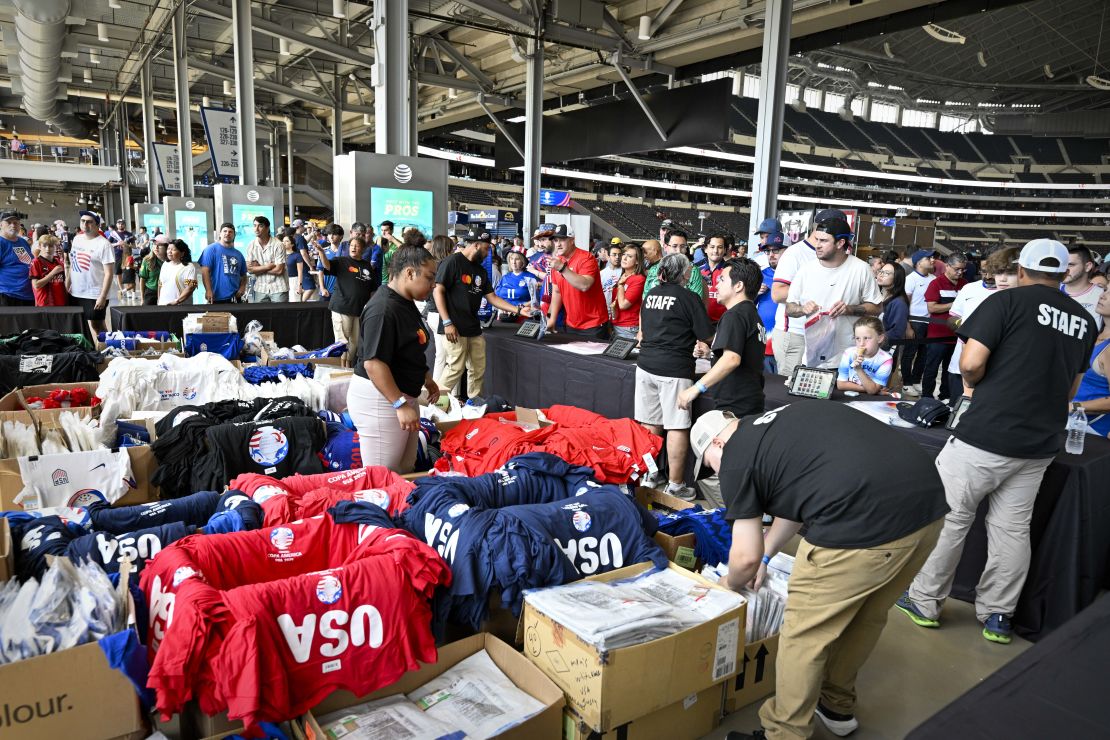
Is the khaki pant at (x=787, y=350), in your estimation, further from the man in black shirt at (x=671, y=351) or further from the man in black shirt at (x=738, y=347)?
the man in black shirt at (x=738, y=347)

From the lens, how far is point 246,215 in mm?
11258

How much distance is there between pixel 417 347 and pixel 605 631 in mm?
1892

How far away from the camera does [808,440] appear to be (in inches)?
75.7

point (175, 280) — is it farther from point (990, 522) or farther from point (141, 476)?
point (990, 522)

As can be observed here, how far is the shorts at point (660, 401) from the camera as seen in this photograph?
4352 millimetres

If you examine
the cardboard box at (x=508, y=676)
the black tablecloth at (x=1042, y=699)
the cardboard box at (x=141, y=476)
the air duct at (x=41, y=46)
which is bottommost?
the cardboard box at (x=508, y=676)

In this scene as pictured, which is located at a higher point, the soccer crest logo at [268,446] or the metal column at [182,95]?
the metal column at [182,95]

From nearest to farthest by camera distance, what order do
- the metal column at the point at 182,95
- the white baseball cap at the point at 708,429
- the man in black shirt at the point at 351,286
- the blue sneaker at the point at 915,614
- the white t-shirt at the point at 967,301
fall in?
the white baseball cap at the point at 708,429, the blue sneaker at the point at 915,614, the white t-shirt at the point at 967,301, the man in black shirt at the point at 351,286, the metal column at the point at 182,95

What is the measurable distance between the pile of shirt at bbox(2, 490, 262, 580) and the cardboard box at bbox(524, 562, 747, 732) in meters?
1.19

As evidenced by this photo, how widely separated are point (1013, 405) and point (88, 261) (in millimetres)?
8208

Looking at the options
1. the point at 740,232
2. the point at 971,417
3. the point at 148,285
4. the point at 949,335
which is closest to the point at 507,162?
the point at 148,285

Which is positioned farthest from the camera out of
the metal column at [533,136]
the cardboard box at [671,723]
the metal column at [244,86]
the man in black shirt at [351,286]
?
→ the metal column at [533,136]

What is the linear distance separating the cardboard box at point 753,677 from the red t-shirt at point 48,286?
8.01 m

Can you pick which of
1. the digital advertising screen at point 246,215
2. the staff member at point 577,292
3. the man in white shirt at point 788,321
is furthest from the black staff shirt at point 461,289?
the digital advertising screen at point 246,215
